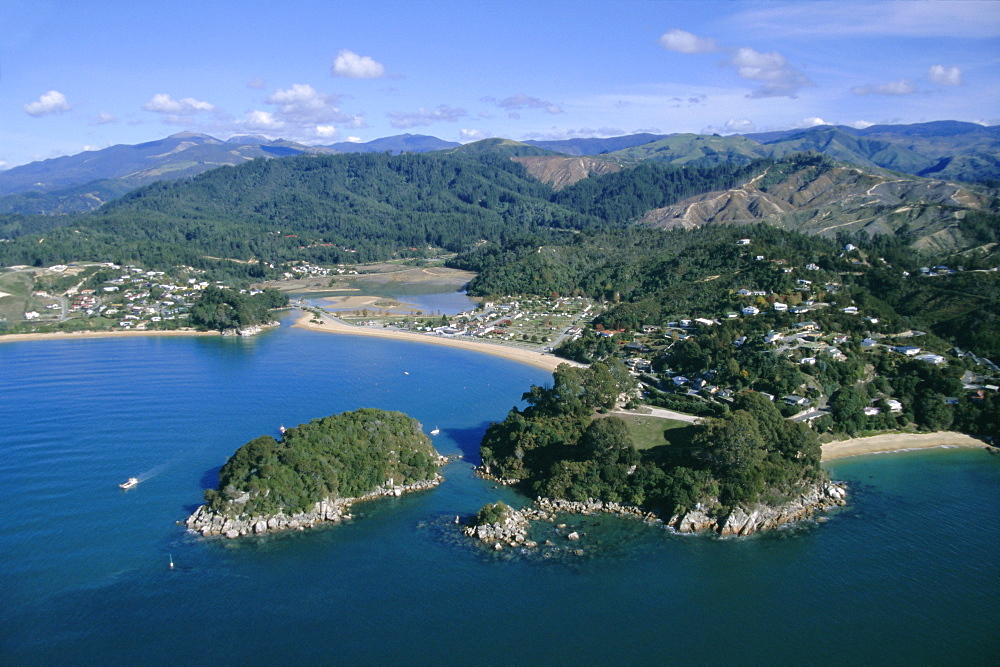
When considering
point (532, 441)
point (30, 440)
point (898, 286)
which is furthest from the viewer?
point (898, 286)

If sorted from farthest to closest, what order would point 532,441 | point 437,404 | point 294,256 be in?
point 294,256, point 437,404, point 532,441

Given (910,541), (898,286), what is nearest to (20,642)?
(910,541)

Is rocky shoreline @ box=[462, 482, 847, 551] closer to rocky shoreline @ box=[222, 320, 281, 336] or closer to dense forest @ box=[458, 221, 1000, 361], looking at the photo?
dense forest @ box=[458, 221, 1000, 361]

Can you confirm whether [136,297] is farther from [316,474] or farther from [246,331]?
[316,474]

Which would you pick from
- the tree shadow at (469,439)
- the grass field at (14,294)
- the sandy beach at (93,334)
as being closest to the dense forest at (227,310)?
the sandy beach at (93,334)

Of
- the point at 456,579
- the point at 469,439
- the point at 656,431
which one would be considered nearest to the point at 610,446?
the point at 656,431

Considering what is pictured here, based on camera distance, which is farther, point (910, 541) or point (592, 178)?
point (592, 178)

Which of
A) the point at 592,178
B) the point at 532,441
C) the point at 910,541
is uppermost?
the point at 592,178

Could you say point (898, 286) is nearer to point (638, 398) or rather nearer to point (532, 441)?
point (638, 398)
